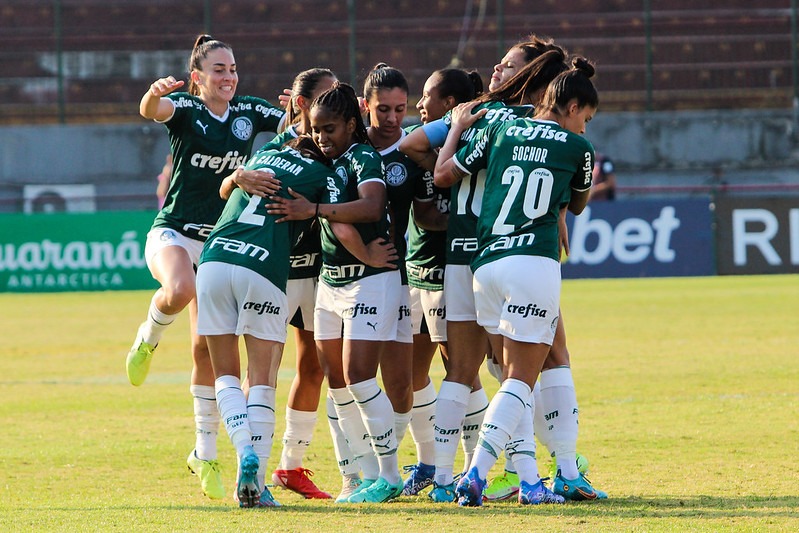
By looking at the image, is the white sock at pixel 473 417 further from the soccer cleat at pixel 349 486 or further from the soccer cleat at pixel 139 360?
the soccer cleat at pixel 139 360

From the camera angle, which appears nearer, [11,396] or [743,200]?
[11,396]

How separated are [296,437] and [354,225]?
1.29m

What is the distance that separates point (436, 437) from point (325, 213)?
1.19m

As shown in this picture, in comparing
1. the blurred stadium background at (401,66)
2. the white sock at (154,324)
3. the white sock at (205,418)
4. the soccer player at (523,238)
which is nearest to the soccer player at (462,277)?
the soccer player at (523,238)

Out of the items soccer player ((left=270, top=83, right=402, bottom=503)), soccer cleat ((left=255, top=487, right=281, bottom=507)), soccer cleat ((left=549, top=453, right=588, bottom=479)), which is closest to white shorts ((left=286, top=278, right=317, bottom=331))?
soccer player ((left=270, top=83, right=402, bottom=503))

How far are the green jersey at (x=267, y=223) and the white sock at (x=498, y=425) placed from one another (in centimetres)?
114

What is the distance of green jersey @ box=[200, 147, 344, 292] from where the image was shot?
18.4 ft

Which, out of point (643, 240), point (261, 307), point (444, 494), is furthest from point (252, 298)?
point (643, 240)

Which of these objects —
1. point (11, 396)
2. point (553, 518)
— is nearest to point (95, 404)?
point (11, 396)

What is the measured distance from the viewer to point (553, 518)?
201 inches

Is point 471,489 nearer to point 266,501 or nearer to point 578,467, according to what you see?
point 578,467

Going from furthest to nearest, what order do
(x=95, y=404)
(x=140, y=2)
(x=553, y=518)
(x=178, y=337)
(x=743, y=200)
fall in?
(x=140, y=2) → (x=743, y=200) → (x=178, y=337) → (x=95, y=404) → (x=553, y=518)

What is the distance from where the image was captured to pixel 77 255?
21.4 metres

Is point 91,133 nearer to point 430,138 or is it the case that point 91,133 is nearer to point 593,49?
point 593,49
